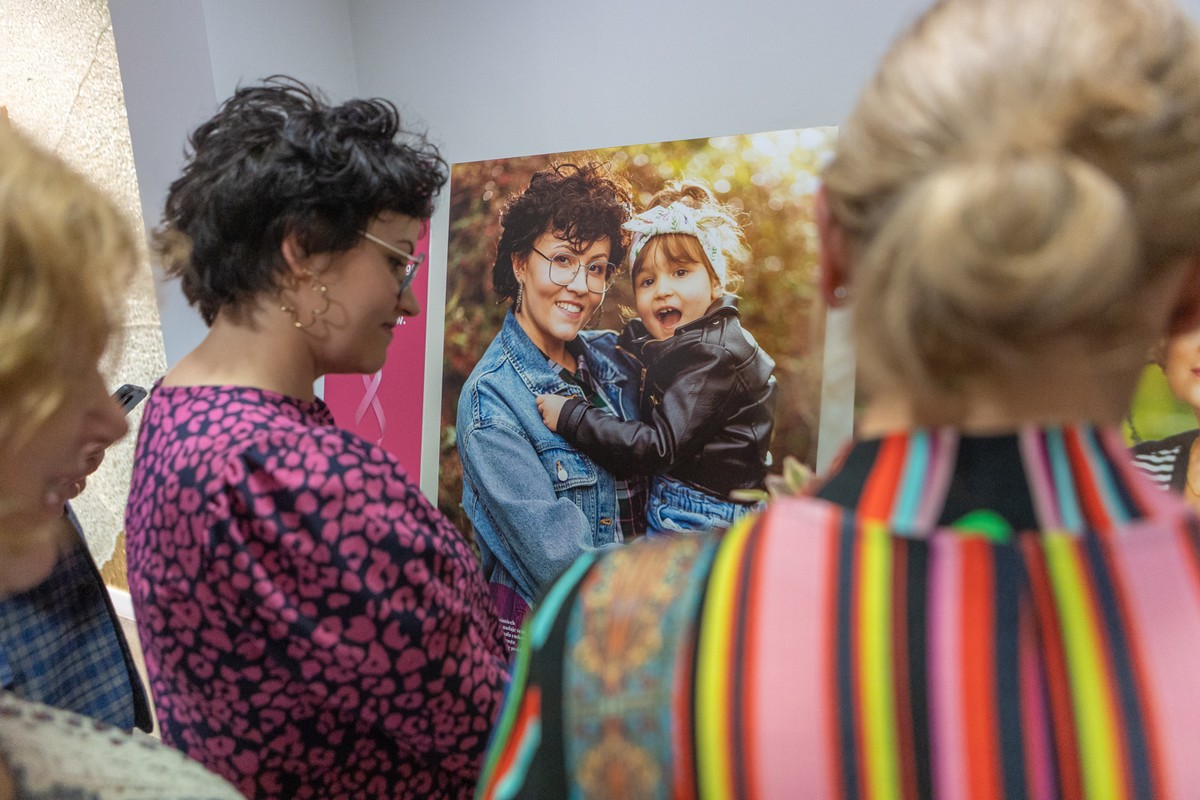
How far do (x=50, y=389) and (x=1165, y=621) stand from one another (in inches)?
26.2

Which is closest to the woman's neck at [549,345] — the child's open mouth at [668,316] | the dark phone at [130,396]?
the child's open mouth at [668,316]

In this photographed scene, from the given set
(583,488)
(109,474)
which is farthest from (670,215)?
(109,474)

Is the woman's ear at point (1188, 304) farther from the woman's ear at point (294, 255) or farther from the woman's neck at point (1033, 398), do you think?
the woman's ear at point (294, 255)

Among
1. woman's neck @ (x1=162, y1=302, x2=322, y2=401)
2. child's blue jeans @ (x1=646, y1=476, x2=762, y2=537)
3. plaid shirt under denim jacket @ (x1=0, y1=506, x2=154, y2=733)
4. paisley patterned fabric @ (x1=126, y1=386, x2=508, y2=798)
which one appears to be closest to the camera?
paisley patterned fabric @ (x1=126, y1=386, x2=508, y2=798)

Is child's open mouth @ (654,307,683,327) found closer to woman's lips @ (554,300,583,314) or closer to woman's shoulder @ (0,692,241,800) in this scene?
woman's lips @ (554,300,583,314)

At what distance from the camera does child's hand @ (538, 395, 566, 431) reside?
177 centimetres

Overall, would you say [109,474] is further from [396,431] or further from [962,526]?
[962,526]

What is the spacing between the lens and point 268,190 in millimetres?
1131

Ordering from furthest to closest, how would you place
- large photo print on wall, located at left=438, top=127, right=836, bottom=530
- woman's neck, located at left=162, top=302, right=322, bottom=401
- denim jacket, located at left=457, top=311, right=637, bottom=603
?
denim jacket, located at left=457, top=311, right=637, bottom=603, large photo print on wall, located at left=438, top=127, right=836, bottom=530, woman's neck, located at left=162, top=302, right=322, bottom=401

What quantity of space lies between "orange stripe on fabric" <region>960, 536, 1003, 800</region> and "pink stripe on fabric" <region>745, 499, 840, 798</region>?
0.25ft

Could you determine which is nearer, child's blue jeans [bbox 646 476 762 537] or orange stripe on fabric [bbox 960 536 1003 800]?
orange stripe on fabric [bbox 960 536 1003 800]

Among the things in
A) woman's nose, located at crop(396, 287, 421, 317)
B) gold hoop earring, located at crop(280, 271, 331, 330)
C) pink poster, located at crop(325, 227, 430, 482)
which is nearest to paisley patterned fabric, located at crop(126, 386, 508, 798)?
gold hoop earring, located at crop(280, 271, 331, 330)

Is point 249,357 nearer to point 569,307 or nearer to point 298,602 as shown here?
point 298,602

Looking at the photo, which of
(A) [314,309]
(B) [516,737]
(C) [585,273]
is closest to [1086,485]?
(B) [516,737]
